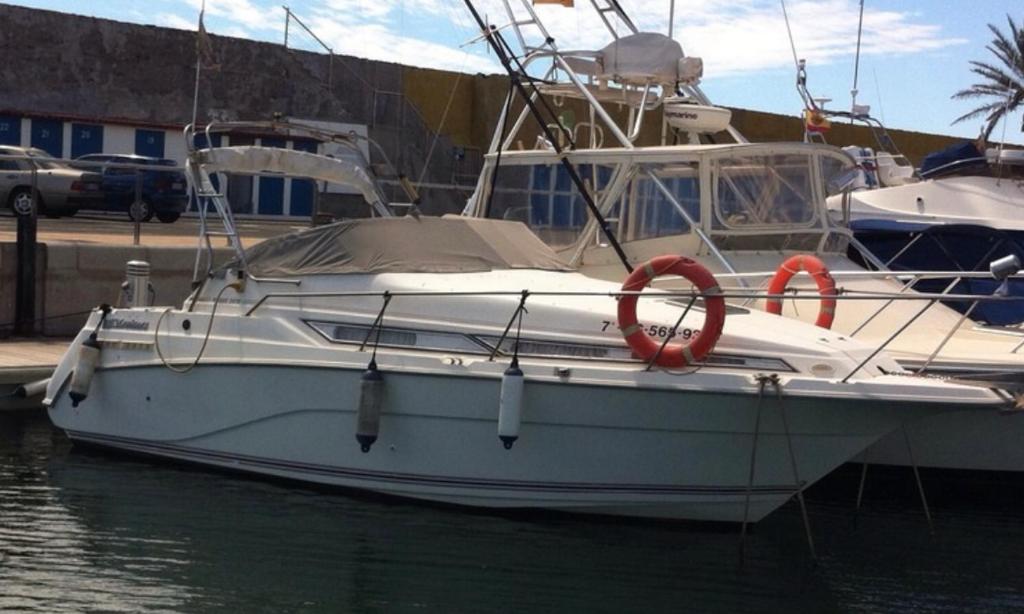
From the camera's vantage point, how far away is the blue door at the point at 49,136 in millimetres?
25777

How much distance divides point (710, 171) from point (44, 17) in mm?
18023

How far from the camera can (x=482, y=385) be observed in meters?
8.59

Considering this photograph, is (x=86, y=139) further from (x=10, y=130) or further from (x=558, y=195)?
(x=558, y=195)

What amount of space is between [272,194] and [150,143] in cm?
256

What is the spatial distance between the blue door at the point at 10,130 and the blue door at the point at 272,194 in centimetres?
443

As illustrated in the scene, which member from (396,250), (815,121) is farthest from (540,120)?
(815,121)

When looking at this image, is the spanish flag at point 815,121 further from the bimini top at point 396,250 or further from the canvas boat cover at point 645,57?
the bimini top at point 396,250

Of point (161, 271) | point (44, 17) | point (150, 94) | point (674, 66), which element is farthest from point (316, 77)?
point (674, 66)

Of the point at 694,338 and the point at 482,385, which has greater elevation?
the point at 694,338

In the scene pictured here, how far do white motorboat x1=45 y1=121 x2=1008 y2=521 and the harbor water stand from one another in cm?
24

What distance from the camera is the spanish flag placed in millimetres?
15453

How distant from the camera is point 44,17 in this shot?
25594 mm

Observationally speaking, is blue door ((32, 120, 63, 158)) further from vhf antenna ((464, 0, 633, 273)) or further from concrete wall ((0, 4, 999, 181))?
vhf antenna ((464, 0, 633, 273))

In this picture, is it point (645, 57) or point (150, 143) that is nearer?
point (645, 57)
